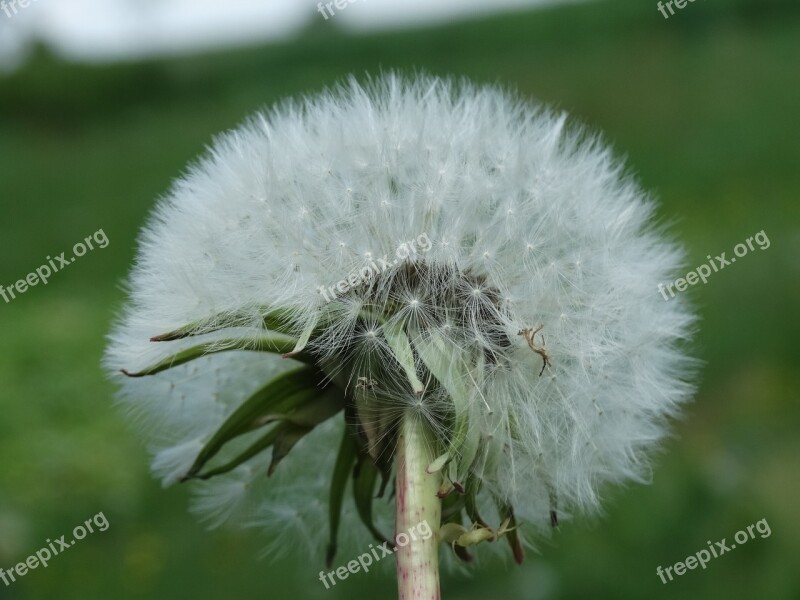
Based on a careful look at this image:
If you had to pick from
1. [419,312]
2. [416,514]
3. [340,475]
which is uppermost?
[419,312]

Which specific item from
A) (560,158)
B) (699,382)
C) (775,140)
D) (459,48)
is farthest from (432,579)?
(459,48)

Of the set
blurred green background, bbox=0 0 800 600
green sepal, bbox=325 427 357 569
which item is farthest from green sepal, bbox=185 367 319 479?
blurred green background, bbox=0 0 800 600

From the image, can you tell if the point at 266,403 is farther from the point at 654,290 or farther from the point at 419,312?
the point at 654,290

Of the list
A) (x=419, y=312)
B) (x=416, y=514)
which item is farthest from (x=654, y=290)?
(x=416, y=514)

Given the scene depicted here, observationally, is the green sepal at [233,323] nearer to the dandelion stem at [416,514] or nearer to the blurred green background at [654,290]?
the dandelion stem at [416,514]

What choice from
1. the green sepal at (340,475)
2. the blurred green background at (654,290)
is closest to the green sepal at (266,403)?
the green sepal at (340,475)

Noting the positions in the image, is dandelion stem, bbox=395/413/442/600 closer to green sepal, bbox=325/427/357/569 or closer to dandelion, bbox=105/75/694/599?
dandelion, bbox=105/75/694/599
